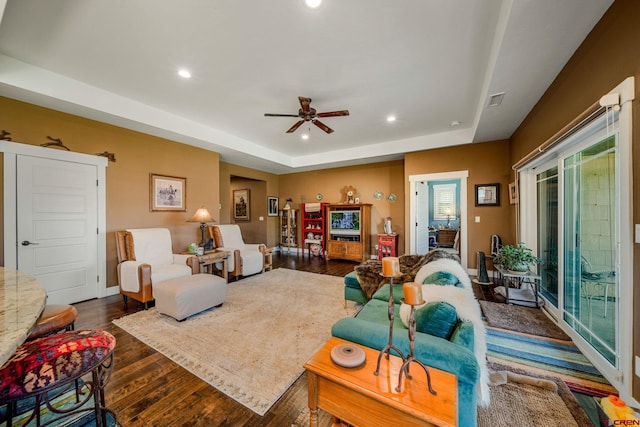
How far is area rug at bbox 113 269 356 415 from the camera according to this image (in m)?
1.82

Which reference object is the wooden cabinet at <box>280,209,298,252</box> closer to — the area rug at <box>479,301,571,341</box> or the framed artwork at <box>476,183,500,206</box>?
the framed artwork at <box>476,183,500,206</box>

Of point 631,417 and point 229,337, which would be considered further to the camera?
point 229,337

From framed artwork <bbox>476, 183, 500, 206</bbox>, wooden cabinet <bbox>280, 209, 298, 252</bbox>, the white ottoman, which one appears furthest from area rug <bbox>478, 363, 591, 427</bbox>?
wooden cabinet <bbox>280, 209, 298, 252</bbox>

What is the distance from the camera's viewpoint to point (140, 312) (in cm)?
302

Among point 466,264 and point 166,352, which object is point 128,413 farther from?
point 466,264

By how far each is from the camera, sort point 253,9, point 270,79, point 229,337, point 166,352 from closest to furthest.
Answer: point 253,9
point 166,352
point 229,337
point 270,79

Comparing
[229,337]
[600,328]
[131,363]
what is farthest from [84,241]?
[600,328]

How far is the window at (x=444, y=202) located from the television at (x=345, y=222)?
13.4 feet

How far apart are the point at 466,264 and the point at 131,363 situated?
5.38 m

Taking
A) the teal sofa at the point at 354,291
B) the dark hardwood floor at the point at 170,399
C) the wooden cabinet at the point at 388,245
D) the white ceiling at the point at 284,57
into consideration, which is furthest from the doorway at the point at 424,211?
the dark hardwood floor at the point at 170,399

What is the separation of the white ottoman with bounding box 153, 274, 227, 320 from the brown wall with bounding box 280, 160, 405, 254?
4426mm

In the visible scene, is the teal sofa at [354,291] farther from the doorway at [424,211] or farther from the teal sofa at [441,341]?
the doorway at [424,211]

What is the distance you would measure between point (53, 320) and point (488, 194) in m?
6.07

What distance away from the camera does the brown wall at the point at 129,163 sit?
307 centimetres
